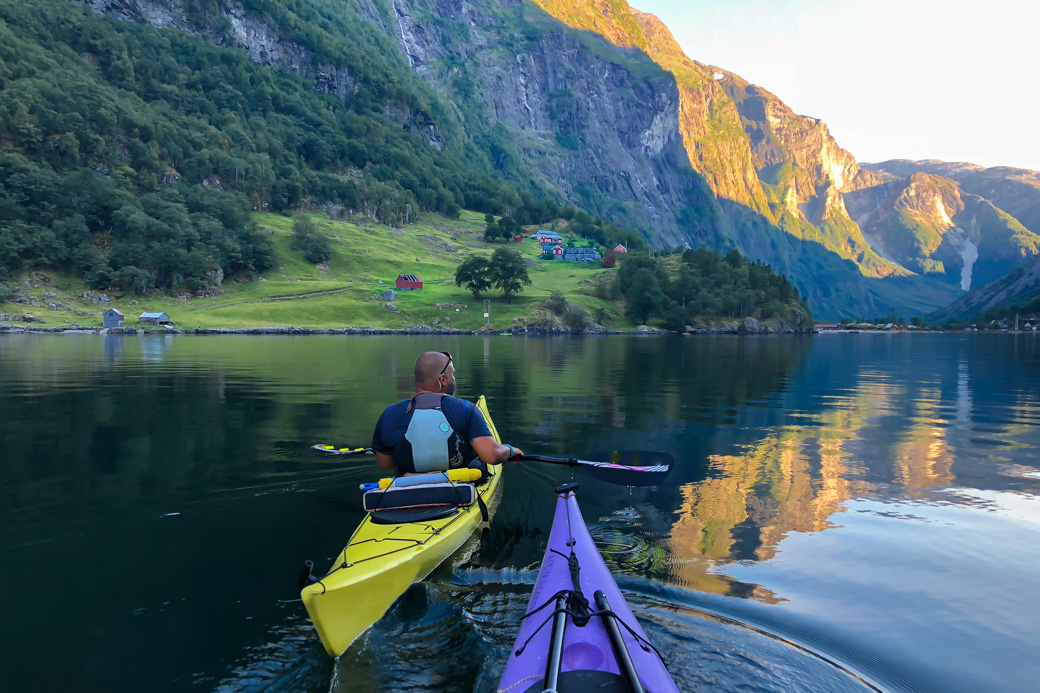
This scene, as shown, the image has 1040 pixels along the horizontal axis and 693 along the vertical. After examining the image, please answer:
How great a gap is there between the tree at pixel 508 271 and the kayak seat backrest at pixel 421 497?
115918mm

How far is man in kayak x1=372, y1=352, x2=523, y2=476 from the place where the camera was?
8.77m

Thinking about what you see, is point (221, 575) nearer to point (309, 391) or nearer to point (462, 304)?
point (309, 391)

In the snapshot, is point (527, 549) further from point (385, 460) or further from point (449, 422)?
point (385, 460)

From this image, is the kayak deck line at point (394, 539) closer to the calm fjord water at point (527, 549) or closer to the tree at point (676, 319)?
the calm fjord water at point (527, 549)

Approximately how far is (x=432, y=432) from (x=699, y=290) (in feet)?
445

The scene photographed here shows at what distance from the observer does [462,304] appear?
121875 millimetres

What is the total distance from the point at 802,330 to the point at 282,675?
164187 millimetres

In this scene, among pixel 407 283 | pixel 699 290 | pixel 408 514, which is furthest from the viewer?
pixel 699 290

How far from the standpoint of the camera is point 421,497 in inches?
328

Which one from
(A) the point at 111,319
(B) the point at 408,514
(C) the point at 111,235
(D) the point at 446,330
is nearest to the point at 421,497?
(B) the point at 408,514

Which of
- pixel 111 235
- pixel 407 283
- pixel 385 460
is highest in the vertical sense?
pixel 111 235

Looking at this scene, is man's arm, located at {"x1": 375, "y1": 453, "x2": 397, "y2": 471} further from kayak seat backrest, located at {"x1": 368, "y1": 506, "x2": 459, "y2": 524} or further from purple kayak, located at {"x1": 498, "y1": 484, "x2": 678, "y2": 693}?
purple kayak, located at {"x1": 498, "y1": 484, "x2": 678, "y2": 693}

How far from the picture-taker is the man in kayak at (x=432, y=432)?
8.77m

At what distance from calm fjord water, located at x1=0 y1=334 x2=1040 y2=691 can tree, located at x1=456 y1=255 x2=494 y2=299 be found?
334 feet
